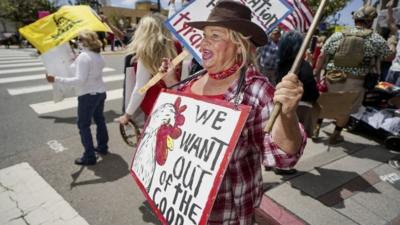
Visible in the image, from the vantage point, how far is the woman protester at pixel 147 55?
2908 mm

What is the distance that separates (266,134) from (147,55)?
1843 mm

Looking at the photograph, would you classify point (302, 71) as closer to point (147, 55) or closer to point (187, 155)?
point (147, 55)

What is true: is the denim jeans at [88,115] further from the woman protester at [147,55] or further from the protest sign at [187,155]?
the protest sign at [187,155]

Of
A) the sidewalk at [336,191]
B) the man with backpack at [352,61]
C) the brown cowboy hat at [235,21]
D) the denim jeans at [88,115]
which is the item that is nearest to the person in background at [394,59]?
the man with backpack at [352,61]

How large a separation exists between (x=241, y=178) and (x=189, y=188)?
35 cm

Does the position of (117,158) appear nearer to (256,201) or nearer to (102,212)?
(102,212)

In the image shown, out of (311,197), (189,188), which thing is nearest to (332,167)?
(311,197)

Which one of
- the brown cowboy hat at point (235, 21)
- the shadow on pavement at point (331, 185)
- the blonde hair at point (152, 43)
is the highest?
the brown cowboy hat at point (235, 21)

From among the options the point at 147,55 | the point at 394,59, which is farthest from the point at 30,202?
the point at 394,59

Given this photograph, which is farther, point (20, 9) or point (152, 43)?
point (20, 9)

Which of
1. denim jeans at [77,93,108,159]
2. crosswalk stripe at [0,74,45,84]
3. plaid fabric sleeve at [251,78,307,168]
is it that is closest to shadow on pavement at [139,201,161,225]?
denim jeans at [77,93,108,159]

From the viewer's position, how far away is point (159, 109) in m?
1.70

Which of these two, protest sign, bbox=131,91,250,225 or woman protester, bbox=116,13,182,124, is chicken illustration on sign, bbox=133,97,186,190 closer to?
protest sign, bbox=131,91,250,225

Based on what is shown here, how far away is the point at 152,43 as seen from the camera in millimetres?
2941
